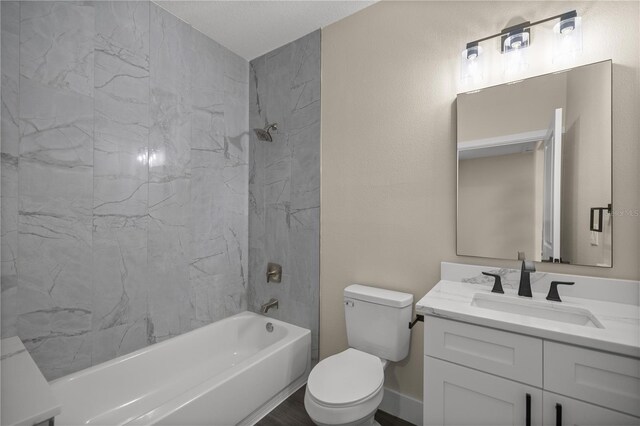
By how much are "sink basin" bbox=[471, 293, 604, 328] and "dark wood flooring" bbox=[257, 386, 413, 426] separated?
0.95 metres

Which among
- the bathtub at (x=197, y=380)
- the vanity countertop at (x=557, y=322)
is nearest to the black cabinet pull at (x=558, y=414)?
the vanity countertop at (x=557, y=322)

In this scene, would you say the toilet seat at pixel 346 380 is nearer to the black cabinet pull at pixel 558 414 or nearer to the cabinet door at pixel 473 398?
the cabinet door at pixel 473 398

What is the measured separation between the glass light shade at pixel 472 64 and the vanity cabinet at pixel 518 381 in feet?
4.17

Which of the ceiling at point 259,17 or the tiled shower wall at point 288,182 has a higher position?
the ceiling at point 259,17

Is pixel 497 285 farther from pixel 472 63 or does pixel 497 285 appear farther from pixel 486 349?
pixel 472 63

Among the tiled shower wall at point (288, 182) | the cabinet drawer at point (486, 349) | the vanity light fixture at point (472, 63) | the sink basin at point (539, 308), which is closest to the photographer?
→ the cabinet drawer at point (486, 349)

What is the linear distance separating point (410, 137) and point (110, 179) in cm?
179

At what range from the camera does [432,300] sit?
128 cm

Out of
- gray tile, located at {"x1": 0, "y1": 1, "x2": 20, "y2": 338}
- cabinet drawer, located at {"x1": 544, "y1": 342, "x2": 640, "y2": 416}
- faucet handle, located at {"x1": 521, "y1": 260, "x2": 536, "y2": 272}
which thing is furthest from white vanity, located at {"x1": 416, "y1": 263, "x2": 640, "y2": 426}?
gray tile, located at {"x1": 0, "y1": 1, "x2": 20, "y2": 338}

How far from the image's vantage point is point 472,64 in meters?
1.56

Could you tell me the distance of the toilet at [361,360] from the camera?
1312 millimetres

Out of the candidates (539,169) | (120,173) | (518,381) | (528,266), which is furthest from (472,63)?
(120,173)

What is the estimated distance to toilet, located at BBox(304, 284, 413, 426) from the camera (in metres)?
1.31

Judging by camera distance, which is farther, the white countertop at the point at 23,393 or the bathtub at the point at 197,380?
the bathtub at the point at 197,380
